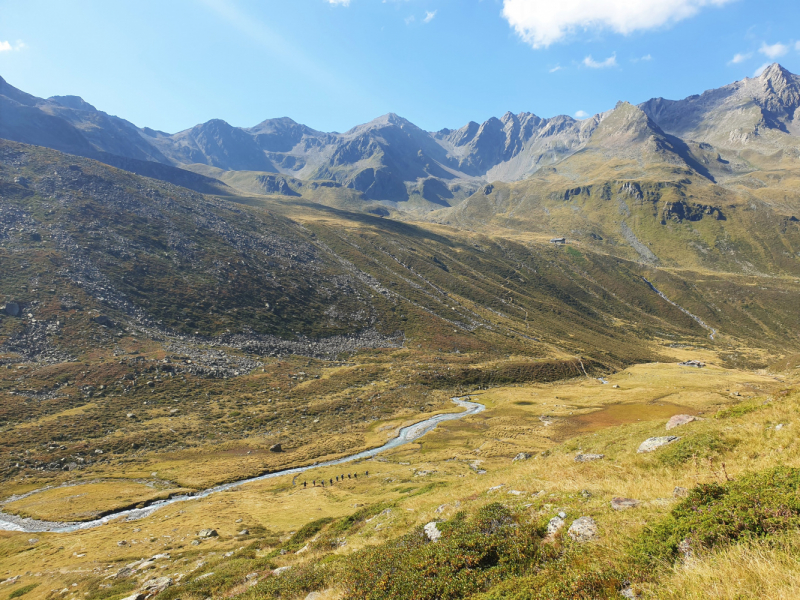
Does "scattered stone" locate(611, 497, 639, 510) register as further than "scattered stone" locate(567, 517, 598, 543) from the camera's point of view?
Yes

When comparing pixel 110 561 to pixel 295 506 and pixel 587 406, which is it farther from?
pixel 587 406

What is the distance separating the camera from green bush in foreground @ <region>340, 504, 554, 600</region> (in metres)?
9.79

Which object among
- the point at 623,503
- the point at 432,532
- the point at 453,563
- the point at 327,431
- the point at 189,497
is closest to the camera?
the point at 453,563

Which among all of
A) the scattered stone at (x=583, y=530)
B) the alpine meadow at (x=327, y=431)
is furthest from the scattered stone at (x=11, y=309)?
the scattered stone at (x=583, y=530)

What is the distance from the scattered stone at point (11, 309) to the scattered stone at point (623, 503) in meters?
125

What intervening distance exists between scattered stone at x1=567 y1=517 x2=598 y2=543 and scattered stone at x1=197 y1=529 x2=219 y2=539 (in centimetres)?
3380

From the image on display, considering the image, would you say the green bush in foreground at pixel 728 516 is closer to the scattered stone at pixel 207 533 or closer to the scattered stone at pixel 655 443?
the scattered stone at pixel 655 443

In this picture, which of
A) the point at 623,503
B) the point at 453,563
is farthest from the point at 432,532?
the point at 623,503

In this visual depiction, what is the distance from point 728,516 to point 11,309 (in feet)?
421

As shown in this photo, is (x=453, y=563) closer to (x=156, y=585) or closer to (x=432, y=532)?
(x=432, y=532)

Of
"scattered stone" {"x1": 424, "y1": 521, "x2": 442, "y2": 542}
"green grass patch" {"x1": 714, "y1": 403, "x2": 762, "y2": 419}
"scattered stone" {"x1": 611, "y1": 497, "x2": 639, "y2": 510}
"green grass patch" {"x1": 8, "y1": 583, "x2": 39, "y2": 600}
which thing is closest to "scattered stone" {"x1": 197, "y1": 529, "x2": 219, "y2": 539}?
"green grass patch" {"x1": 8, "y1": 583, "x2": 39, "y2": 600}

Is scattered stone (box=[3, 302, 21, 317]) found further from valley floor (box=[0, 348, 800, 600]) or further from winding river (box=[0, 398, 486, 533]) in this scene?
winding river (box=[0, 398, 486, 533])

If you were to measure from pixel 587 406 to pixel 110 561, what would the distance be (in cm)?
8935

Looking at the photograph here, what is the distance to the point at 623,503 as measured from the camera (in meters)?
12.4
